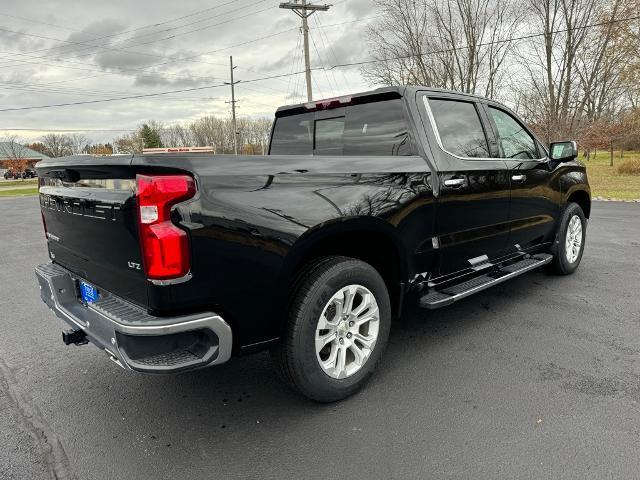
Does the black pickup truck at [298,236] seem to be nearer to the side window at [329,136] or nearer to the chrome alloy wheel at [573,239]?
the side window at [329,136]

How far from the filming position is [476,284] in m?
3.54

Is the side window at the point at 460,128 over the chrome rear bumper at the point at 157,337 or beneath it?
over

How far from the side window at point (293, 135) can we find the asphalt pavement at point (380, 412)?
71.8 inches

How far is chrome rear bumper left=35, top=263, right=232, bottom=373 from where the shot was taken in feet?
6.50

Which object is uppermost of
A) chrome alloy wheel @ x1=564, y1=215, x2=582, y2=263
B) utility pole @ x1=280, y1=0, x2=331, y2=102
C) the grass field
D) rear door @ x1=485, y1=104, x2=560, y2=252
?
utility pole @ x1=280, y1=0, x2=331, y2=102

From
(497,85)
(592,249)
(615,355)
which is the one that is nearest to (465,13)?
(497,85)

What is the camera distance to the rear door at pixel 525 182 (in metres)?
3.97

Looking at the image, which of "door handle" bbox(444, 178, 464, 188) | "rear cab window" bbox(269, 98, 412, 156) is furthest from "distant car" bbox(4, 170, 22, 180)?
"door handle" bbox(444, 178, 464, 188)

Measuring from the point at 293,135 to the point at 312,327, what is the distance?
2210 millimetres

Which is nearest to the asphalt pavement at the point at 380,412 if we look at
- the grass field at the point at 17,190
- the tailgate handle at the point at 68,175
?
the tailgate handle at the point at 68,175

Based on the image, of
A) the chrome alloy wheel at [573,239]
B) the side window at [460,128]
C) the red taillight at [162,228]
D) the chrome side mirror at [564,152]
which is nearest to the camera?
the red taillight at [162,228]

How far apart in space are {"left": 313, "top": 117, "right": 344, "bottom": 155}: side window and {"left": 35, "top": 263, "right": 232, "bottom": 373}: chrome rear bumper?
198 centimetres

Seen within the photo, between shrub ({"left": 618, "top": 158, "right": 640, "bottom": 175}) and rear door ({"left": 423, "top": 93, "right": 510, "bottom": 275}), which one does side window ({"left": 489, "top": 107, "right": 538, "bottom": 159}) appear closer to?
rear door ({"left": 423, "top": 93, "right": 510, "bottom": 275})

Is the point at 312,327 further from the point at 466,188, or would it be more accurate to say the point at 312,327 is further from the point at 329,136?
the point at 329,136
